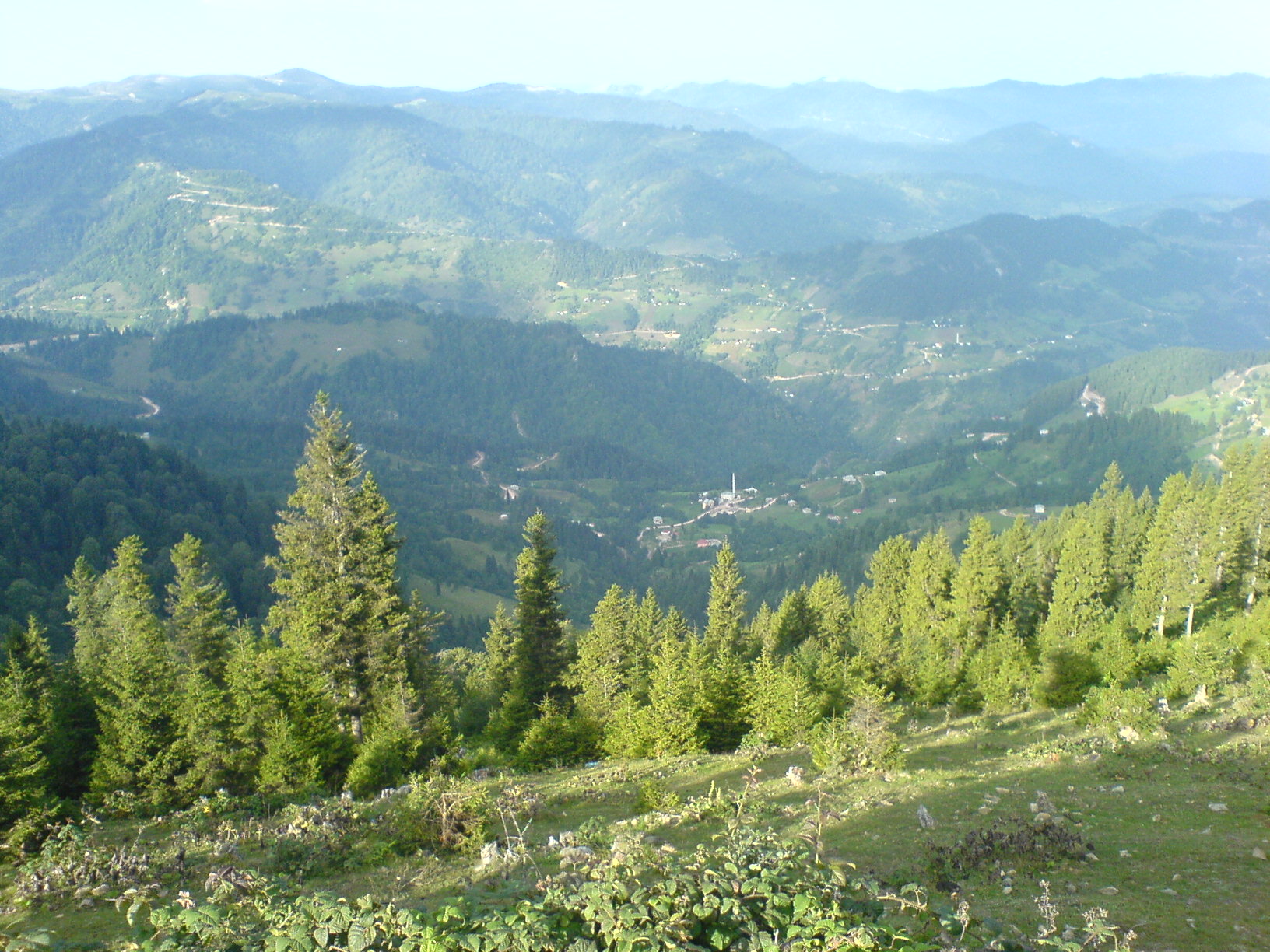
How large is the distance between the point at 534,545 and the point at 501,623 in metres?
32.5

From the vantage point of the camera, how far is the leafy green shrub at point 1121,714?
1346 inches

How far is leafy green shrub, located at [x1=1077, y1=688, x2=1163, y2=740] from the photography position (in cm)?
3419

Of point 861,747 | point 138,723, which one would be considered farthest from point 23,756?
point 861,747

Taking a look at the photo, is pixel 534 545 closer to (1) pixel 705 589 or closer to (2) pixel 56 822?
(2) pixel 56 822

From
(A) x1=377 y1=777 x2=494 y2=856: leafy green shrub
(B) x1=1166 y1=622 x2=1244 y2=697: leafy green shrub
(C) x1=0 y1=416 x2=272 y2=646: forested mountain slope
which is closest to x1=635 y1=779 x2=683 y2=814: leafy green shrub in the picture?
(A) x1=377 y1=777 x2=494 y2=856: leafy green shrub

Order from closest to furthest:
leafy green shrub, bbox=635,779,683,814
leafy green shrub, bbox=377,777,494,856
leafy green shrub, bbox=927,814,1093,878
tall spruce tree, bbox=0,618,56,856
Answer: leafy green shrub, bbox=927,814,1093,878
leafy green shrub, bbox=377,777,494,856
tall spruce tree, bbox=0,618,56,856
leafy green shrub, bbox=635,779,683,814

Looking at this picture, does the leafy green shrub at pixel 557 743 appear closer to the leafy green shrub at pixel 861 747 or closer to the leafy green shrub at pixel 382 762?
the leafy green shrub at pixel 382 762

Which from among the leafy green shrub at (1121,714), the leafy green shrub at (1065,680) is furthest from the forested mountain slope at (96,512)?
the leafy green shrub at (1121,714)

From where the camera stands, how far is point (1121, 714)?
36.1 meters

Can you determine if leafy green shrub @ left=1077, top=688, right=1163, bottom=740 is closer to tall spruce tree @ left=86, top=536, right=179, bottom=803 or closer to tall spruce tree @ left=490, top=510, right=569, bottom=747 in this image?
tall spruce tree @ left=490, top=510, right=569, bottom=747

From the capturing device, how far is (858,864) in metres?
20.7

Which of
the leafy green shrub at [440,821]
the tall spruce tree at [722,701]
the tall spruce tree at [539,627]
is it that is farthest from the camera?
the tall spruce tree at [539,627]

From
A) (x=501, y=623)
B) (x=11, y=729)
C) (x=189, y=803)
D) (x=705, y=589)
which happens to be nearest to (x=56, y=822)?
(x=11, y=729)

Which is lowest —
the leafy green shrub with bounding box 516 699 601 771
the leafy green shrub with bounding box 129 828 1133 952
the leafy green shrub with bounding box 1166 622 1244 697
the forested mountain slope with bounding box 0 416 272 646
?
the forested mountain slope with bounding box 0 416 272 646
